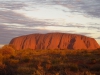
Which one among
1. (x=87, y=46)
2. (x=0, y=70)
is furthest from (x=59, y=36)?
(x=0, y=70)

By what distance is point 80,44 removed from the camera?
333ft

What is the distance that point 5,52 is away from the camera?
124 ft

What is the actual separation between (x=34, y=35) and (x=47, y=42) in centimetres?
934

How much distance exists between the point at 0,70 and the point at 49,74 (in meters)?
3.38

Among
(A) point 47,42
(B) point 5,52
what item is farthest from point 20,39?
(B) point 5,52

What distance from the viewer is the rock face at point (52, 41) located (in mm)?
101463

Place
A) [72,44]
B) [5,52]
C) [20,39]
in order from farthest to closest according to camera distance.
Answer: [20,39] → [72,44] → [5,52]

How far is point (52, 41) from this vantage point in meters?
102

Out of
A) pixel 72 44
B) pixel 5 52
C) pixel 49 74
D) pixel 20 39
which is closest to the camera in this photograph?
pixel 49 74

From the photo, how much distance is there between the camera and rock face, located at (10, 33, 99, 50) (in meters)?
101

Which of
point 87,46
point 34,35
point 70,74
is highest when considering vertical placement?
point 70,74

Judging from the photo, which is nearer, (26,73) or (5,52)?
(26,73)

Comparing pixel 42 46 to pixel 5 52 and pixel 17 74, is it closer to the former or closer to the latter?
pixel 5 52

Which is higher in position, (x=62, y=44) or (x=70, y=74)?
(x=70, y=74)
